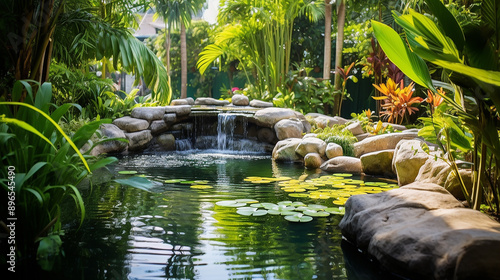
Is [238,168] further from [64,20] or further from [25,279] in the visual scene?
[25,279]

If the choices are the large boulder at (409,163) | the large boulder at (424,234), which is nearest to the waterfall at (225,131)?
the large boulder at (409,163)

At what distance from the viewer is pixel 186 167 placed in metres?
5.98

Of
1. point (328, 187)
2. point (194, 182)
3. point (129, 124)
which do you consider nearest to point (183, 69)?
point (129, 124)

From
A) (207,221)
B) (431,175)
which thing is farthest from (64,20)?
(431,175)

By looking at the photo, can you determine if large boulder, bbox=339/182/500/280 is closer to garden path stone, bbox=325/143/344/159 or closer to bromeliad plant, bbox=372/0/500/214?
bromeliad plant, bbox=372/0/500/214

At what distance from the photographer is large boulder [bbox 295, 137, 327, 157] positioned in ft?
22.1

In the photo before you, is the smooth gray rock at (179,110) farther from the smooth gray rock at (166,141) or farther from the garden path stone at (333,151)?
the garden path stone at (333,151)

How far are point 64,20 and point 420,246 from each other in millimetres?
4082

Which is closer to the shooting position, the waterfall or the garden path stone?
the garden path stone

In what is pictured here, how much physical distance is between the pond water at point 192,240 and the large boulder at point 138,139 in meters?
3.85

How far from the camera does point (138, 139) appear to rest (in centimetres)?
810

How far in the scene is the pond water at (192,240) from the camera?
6.89 feet

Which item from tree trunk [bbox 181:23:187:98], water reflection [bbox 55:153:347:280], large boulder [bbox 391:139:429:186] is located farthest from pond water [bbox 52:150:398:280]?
tree trunk [bbox 181:23:187:98]

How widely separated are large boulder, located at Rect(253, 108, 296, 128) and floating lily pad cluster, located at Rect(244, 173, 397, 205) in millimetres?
3472
